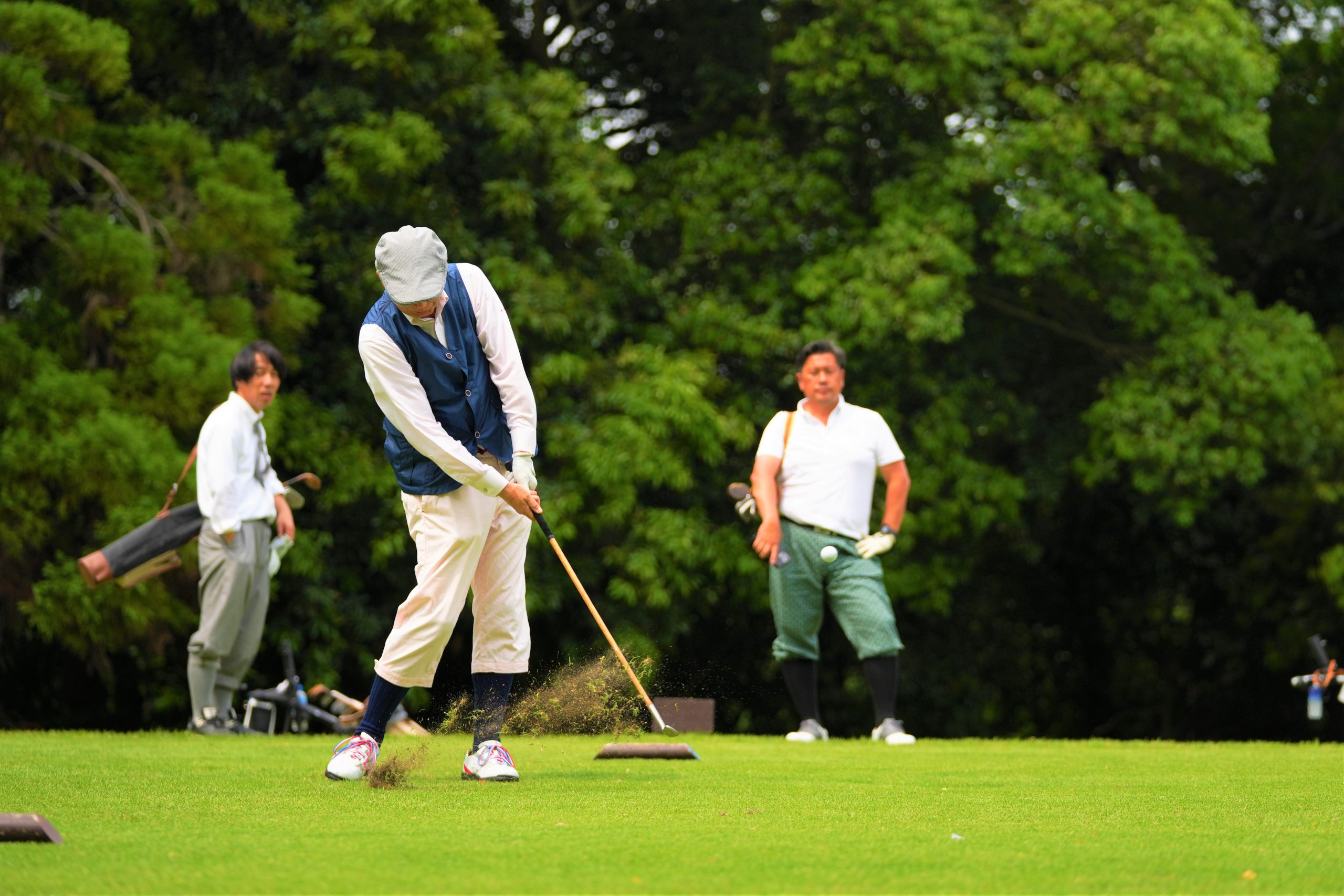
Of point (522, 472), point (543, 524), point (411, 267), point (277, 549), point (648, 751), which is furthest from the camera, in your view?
point (277, 549)

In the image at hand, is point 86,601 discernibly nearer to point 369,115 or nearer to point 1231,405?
point 369,115

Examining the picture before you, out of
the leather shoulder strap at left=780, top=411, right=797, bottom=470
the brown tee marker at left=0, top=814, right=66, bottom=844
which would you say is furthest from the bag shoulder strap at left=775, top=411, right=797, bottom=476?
the brown tee marker at left=0, top=814, right=66, bottom=844

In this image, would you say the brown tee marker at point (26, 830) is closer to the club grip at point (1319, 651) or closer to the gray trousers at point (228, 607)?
the gray trousers at point (228, 607)

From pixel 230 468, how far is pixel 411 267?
3.55 metres

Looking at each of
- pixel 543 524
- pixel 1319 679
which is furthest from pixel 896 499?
pixel 543 524

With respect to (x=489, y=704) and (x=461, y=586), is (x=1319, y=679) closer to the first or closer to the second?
(x=489, y=704)

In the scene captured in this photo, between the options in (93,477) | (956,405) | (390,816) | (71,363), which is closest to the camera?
(390,816)

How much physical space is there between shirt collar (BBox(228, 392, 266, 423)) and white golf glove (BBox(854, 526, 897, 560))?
3134mm

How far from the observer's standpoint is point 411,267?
4891 millimetres

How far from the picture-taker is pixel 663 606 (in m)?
13.6

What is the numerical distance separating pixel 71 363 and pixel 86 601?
189 centimetres

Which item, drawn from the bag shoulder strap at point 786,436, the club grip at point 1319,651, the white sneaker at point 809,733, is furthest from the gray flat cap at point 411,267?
the club grip at point 1319,651

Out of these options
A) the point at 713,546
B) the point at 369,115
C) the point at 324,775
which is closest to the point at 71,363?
the point at 369,115

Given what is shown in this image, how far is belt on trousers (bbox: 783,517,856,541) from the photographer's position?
316 inches
